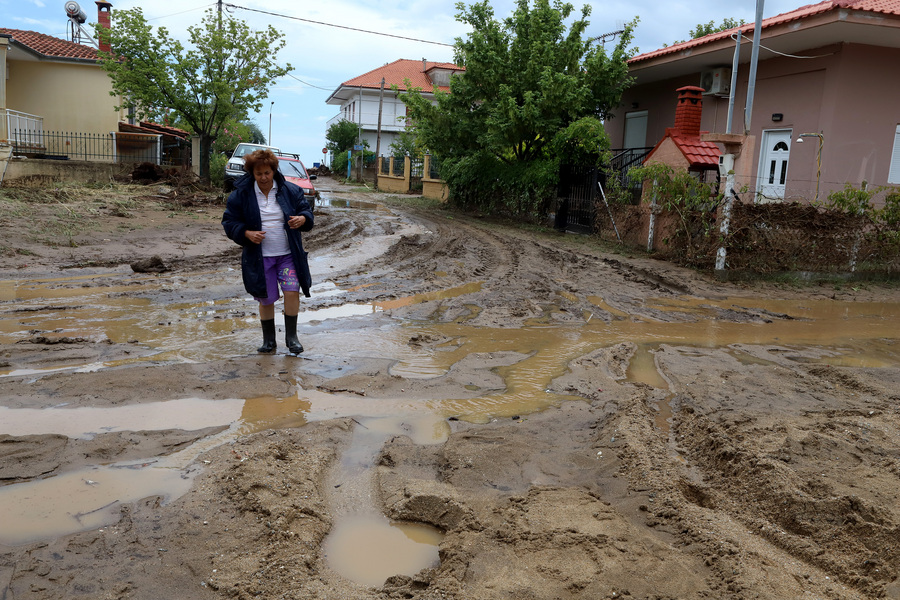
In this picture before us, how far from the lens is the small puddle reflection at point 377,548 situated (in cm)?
278

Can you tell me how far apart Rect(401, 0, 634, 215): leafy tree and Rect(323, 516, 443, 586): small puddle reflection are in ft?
45.8

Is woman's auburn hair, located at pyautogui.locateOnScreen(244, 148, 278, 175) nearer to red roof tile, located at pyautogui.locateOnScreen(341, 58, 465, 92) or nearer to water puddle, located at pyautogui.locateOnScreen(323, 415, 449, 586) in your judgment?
water puddle, located at pyautogui.locateOnScreen(323, 415, 449, 586)

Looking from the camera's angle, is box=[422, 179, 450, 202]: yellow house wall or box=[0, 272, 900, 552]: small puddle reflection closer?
box=[0, 272, 900, 552]: small puddle reflection

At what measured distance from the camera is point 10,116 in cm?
2012

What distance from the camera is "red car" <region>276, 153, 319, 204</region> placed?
17891mm

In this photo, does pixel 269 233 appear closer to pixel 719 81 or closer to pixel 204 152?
pixel 719 81

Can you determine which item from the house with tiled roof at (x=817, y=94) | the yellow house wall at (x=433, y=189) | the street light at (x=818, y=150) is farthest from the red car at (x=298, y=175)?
the street light at (x=818, y=150)

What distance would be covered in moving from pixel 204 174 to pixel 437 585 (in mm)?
23383

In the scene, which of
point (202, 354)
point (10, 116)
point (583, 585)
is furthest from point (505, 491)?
point (10, 116)

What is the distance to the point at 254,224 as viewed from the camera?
18.0ft

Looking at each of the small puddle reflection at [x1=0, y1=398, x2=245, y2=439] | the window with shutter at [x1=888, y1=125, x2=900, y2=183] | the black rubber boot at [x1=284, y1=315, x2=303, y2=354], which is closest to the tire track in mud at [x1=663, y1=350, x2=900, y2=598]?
the small puddle reflection at [x1=0, y1=398, x2=245, y2=439]

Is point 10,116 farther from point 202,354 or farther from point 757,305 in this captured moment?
point 757,305

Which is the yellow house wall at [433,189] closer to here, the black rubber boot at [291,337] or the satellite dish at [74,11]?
the satellite dish at [74,11]

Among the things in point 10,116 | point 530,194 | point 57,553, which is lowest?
point 57,553
